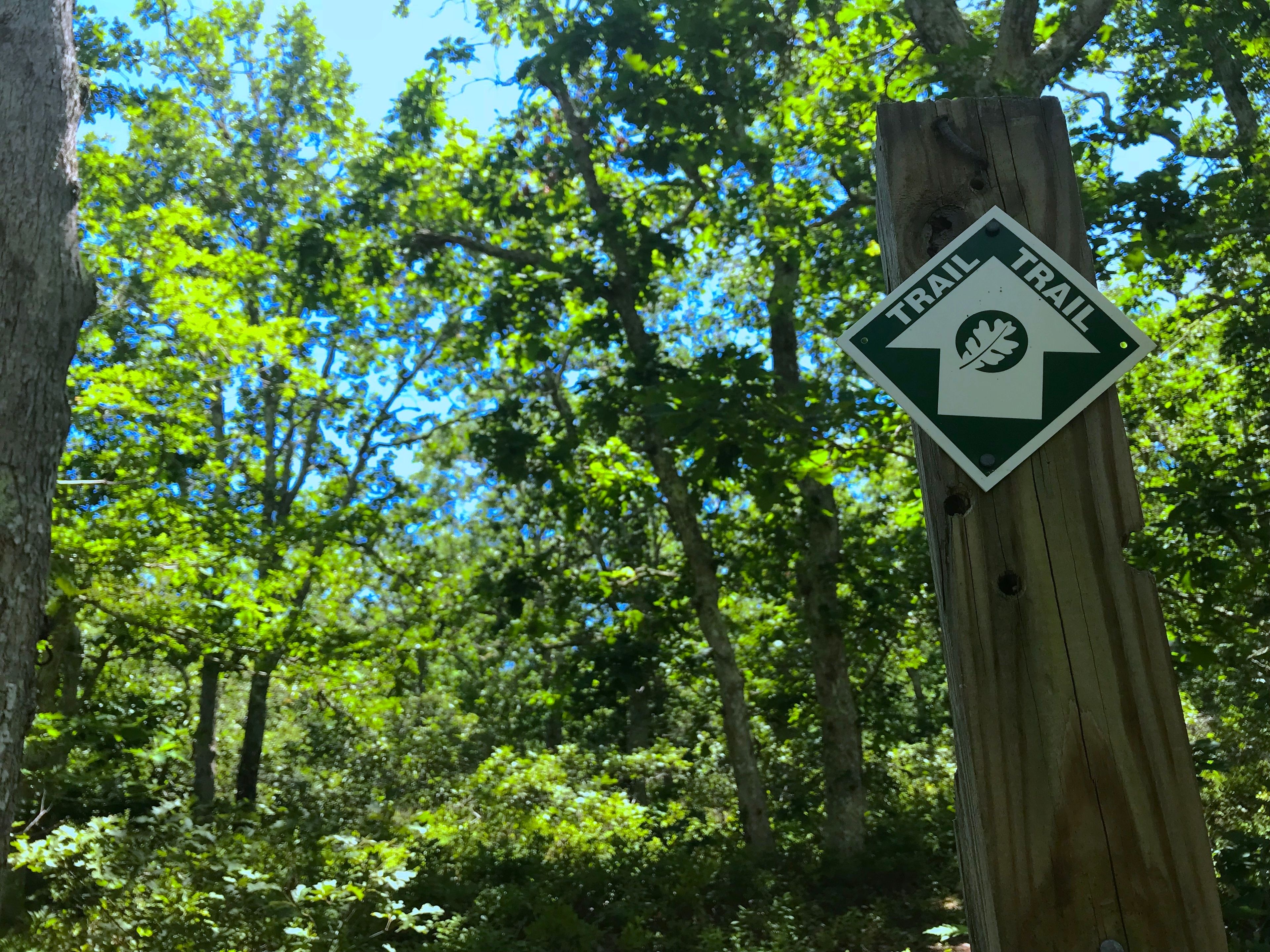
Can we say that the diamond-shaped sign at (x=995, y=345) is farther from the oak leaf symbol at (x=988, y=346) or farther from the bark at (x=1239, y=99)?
the bark at (x=1239, y=99)

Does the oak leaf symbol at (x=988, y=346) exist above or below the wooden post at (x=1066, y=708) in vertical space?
above

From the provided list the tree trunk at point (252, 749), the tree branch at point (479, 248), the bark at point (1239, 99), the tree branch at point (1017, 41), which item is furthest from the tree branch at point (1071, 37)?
the tree trunk at point (252, 749)

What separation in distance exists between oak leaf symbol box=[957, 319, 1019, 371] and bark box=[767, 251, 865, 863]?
845 cm

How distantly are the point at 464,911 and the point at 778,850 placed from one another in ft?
11.7

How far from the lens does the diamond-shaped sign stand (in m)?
1.27

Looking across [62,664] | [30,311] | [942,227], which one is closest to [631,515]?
[62,664]

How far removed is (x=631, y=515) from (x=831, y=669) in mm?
4756

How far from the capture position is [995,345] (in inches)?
51.8

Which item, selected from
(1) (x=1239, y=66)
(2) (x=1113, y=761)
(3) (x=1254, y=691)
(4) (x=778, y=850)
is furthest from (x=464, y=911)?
(1) (x=1239, y=66)

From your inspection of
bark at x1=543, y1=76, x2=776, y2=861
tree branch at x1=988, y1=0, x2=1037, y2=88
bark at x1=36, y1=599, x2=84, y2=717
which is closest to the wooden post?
tree branch at x1=988, y1=0, x2=1037, y2=88

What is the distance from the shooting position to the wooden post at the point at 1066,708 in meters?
1.12

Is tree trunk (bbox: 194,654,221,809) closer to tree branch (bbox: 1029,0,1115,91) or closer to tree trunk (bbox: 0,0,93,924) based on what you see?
tree trunk (bbox: 0,0,93,924)

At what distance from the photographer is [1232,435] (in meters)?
7.51

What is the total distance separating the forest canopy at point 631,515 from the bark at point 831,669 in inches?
1.9
